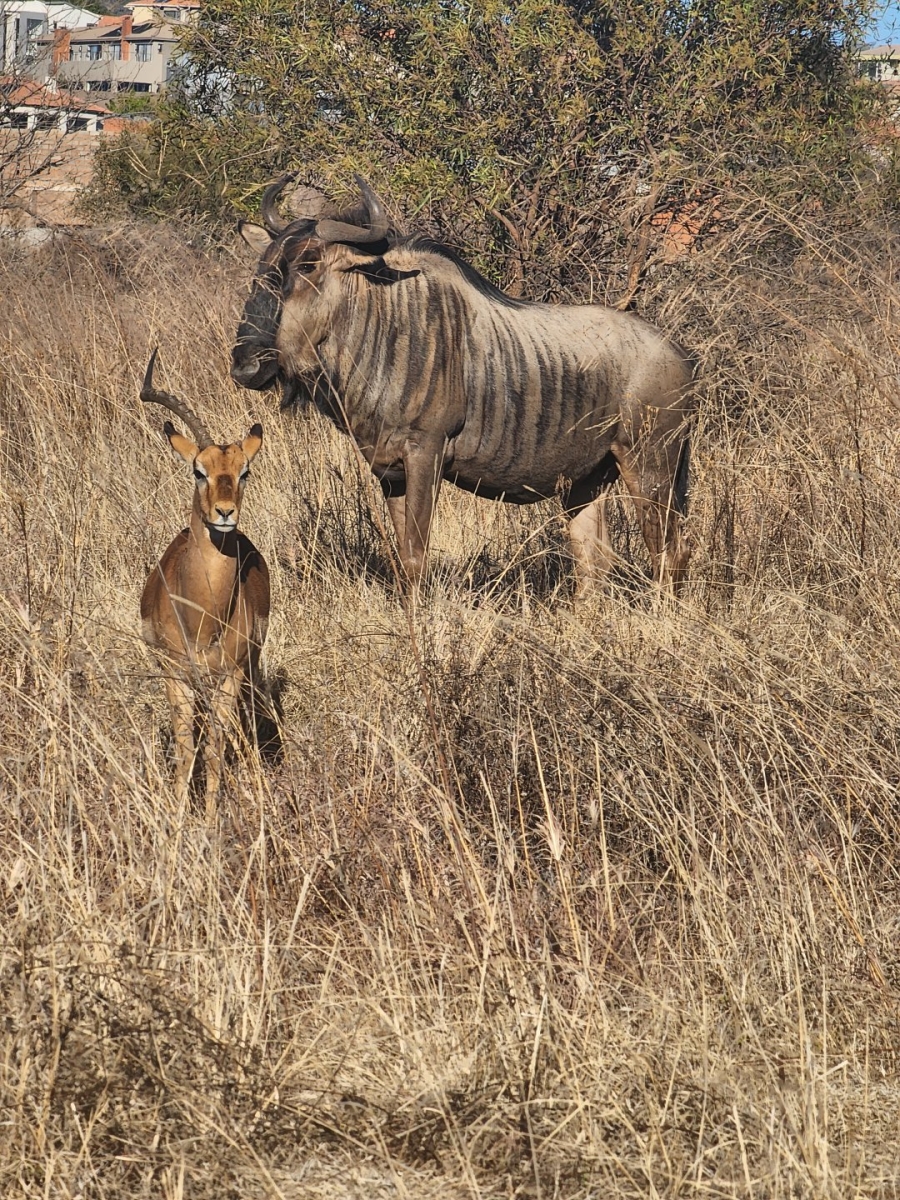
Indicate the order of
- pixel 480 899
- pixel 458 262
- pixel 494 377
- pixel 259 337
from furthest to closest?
pixel 458 262 < pixel 494 377 < pixel 259 337 < pixel 480 899

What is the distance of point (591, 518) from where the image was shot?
7.14 m

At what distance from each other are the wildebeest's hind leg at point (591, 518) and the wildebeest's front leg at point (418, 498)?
850 mm

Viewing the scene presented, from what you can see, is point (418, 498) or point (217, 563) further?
point (418, 498)

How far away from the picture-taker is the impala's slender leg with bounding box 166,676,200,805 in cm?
451

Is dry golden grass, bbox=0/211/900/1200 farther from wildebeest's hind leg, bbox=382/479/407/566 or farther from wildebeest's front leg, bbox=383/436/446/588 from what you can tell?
wildebeest's hind leg, bbox=382/479/407/566

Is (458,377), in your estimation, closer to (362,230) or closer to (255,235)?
(362,230)

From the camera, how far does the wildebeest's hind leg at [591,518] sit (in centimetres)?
697

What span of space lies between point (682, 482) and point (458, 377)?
3.71ft

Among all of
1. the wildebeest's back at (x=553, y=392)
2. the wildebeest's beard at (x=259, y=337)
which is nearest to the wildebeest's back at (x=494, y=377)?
the wildebeest's back at (x=553, y=392)

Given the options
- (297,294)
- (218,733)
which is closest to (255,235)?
(297,294)

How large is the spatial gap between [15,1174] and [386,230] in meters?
4.34

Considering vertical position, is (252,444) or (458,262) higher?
(458,262)

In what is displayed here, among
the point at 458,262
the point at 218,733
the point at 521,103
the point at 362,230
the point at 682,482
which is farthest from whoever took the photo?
the point at 521,103

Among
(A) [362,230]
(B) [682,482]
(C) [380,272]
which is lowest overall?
(B) [682,482]
